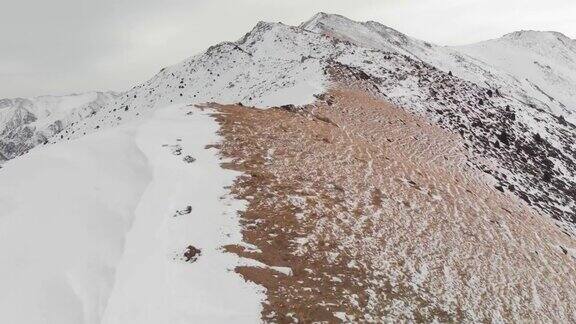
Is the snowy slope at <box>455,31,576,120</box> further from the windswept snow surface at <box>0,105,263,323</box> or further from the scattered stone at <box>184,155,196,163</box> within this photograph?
the windswept snow surface at <box>0,105,263,323</box>

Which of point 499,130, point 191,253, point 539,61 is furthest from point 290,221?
point 539,61

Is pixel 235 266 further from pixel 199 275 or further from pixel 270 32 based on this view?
pixel 270 32

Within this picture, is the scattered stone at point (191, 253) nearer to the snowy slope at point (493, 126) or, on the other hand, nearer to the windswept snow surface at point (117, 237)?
the windswept snow surface at point (117, 237)

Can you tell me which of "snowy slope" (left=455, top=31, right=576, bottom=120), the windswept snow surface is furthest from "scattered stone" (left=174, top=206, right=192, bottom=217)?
"snowy slope" (left=455, top=31, right=576, bottom=120)

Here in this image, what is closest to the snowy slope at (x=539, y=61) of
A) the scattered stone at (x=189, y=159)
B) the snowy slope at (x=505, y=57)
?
the snowy slope at (x=505, y=57)

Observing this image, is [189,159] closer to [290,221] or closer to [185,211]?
[185,211]

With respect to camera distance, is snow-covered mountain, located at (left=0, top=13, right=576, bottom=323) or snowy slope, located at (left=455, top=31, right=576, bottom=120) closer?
snow-covered mountain, located at (left=0, top=13, right=576, bottom=323)

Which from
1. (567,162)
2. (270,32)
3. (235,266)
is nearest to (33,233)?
(235,266)
